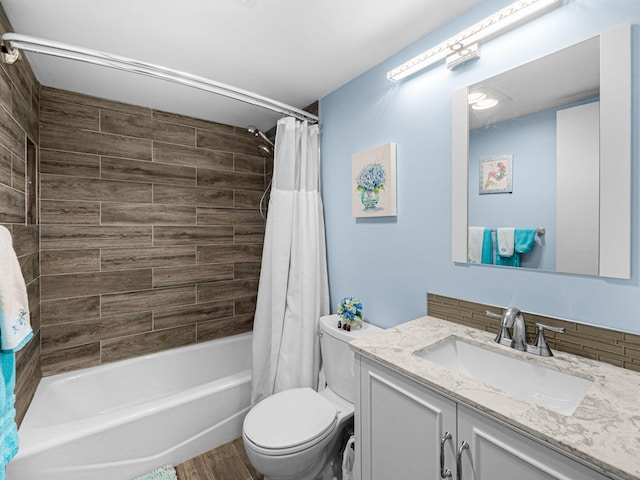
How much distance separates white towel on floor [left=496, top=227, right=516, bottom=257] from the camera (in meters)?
1.25

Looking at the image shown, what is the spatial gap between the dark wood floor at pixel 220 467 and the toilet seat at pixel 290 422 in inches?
20.0

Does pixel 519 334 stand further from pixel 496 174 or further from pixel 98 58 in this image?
pixel 98 58

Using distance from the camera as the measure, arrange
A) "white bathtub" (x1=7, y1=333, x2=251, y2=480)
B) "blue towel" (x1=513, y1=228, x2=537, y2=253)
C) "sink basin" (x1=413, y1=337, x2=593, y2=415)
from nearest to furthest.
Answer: "sink basin" (x1=413, y1=337, x2=593, y2=415) < "blue towel" (x1=513, y1=228, x2=537, y2=253) < "white bathtub" (x1=7, y1=333, x2=251, y2=480)

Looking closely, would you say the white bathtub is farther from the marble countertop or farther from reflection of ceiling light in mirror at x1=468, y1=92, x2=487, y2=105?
reflection of ceiling light in mirror at x1=468, y1=92, x2=487, y2=105

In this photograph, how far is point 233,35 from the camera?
1520 mm

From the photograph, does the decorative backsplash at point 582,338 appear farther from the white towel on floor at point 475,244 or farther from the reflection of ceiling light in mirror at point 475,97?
the reflection of ceiling light in mirror at point 475,97

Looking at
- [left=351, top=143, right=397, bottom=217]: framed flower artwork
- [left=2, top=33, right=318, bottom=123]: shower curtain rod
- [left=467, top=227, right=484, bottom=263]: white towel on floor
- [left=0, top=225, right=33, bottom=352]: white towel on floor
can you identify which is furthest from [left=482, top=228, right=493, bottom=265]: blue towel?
[left=0, top=225, right=33, bottom=352]: white towel on floor

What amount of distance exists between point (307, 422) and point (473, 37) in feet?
6.33

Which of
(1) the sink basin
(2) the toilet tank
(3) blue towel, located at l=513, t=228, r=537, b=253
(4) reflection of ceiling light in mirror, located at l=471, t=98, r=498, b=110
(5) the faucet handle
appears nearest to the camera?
(1) the sink basin

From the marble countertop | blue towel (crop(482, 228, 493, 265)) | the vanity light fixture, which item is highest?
the vanity light fixture

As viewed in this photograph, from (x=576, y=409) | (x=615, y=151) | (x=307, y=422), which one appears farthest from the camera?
(x=307, y=422)

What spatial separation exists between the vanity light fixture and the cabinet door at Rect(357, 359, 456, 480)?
1400mm

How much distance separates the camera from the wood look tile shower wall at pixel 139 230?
209 cm

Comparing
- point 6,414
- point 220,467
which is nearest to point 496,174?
point 6,414
